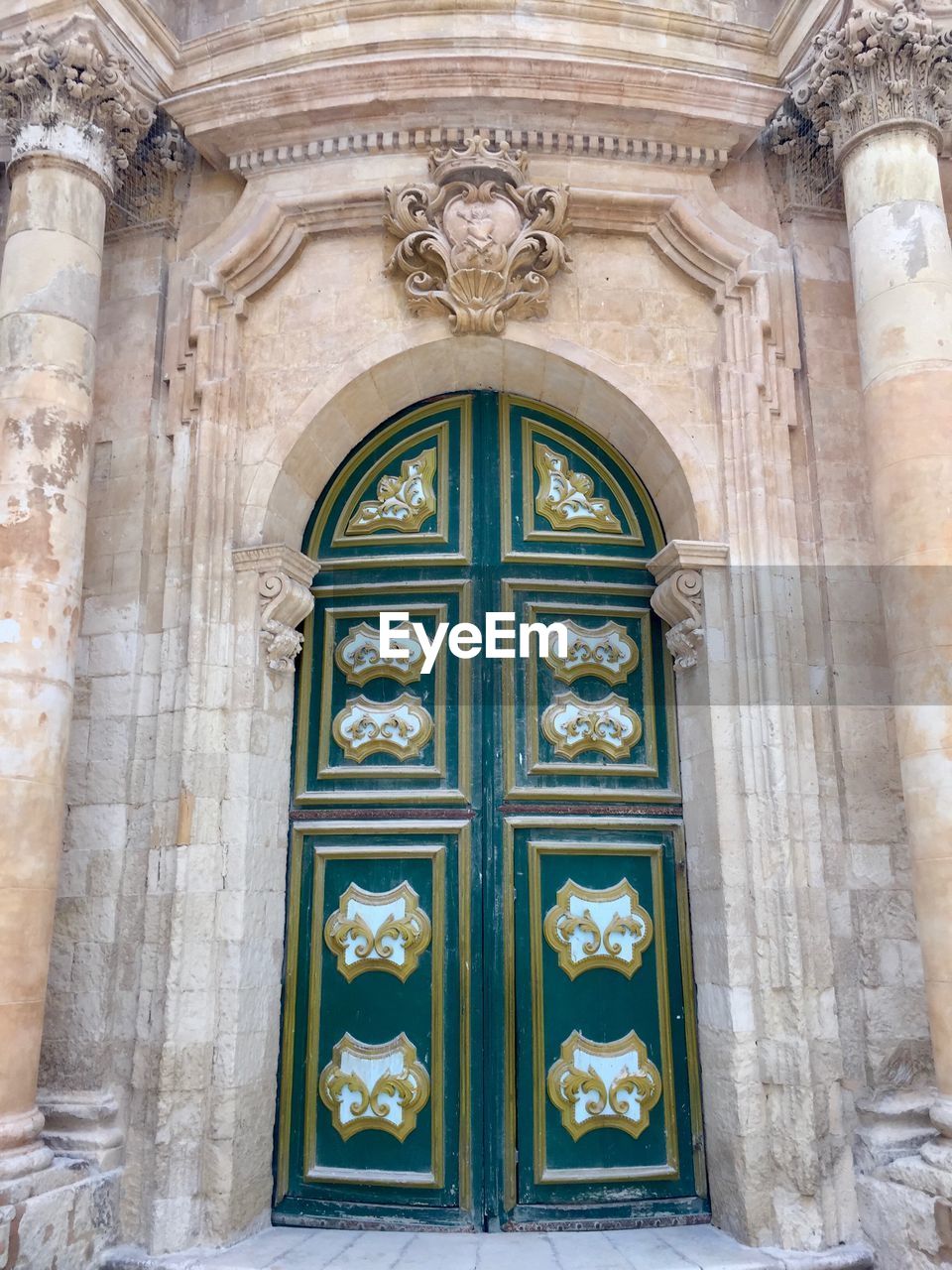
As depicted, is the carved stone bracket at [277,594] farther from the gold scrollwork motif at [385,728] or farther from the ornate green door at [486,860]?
the gold scrollwork motif at [385,728]

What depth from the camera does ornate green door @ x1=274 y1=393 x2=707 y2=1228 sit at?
476cm

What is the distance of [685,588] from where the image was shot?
5.03m

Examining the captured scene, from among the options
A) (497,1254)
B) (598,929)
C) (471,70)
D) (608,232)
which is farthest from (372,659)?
(471,70)

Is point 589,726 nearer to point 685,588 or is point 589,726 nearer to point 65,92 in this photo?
point 685,588

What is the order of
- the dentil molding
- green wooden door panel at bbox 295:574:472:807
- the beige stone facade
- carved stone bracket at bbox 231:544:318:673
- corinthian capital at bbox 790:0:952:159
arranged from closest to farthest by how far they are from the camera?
1. the beige stone facade
2. corinthian capital at bbox 790:0:952:159
3. carved stone bracket at bbox 231:544:318:673
4. green wooden door panel at bbox 295:574:472:807
5. the dentil molding

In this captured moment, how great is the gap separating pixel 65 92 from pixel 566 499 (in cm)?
301

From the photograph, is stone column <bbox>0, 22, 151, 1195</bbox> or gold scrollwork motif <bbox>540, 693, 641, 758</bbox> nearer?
stone column <bbox>0, 22, 151, 1195</bbox>

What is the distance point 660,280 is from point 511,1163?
4.22 meters

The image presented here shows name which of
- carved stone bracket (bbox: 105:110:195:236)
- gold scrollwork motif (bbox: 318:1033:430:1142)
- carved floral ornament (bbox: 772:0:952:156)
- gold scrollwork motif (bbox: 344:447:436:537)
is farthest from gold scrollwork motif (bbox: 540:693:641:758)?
carved stone bracket (bbox: 105:110:195:236)

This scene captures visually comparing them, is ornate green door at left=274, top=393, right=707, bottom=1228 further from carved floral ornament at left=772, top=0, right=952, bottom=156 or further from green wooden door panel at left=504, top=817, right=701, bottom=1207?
carved floral ornament at left=772, top=0, right=952, bottom=156

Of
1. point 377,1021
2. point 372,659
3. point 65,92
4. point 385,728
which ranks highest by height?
point 65,92

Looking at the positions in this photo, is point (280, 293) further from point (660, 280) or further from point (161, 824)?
point (161, 824)

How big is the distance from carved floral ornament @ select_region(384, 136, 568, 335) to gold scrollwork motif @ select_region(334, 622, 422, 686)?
1.55m

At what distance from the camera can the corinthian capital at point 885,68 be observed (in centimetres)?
490
